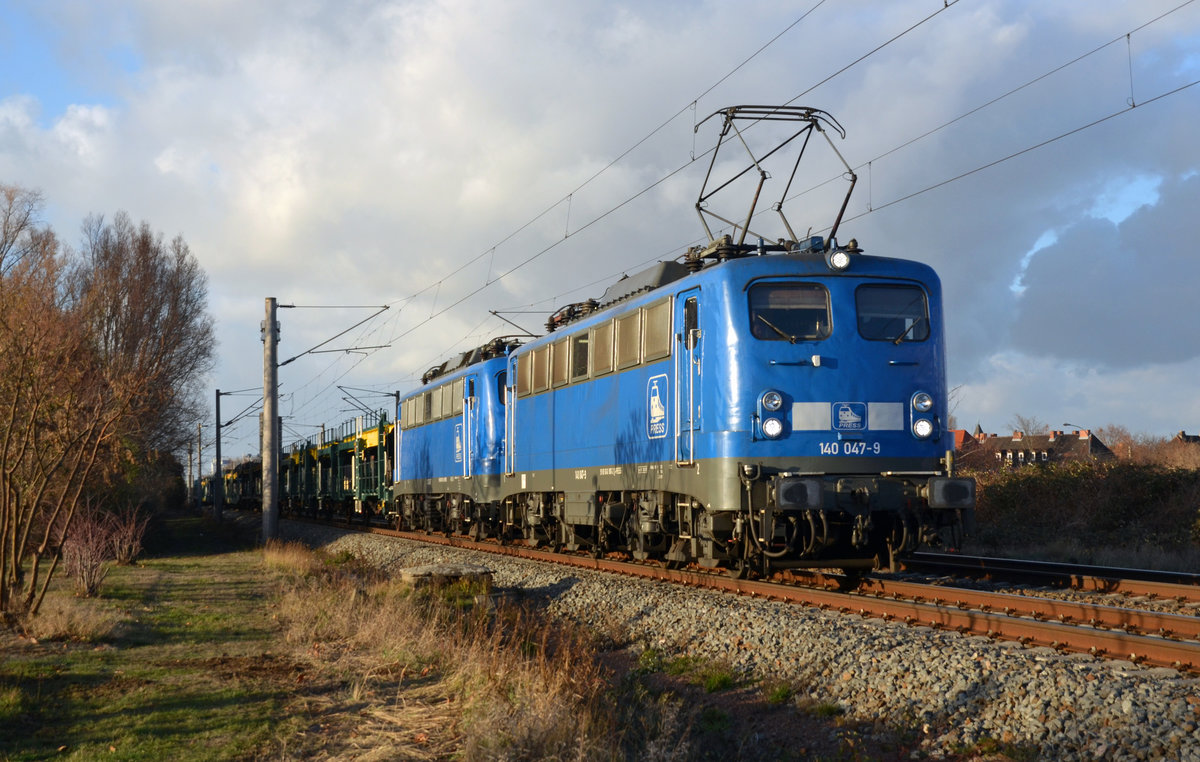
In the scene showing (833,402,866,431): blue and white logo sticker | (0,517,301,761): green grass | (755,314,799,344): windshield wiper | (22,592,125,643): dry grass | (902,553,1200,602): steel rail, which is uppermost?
(755,314,799,344): windshield wiper

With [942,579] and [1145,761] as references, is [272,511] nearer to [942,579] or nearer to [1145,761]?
[942,579]

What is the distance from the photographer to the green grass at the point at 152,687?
270 inches

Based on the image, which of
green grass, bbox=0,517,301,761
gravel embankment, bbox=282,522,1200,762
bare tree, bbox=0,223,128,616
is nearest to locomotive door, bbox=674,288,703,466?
gravel embankment, bbox=282,522,1200,762

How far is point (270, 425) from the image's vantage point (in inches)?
1005

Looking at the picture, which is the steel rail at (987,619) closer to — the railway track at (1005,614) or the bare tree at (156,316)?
the railway track at (1005,614)

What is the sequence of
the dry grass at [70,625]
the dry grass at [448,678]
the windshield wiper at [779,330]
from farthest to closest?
the windshield wiper at [779,330] < the dry grass at [70,625] < the dry grass at [448,678]

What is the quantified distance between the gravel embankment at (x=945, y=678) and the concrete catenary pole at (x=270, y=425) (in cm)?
1652

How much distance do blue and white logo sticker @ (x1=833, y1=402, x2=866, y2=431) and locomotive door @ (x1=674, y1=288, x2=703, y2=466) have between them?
1.53m

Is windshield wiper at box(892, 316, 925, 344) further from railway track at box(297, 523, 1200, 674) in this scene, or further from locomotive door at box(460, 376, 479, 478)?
locomotive door at box(460, 376, 479, 478)

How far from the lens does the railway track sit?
7457 millimetres

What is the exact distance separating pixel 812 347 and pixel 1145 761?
617cm

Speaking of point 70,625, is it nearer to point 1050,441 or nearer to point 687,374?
point 687,374

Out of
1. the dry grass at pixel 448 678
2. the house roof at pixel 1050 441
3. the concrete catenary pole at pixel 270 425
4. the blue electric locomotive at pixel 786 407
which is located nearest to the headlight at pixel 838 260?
the blue electric locomotive at pixel 786 407

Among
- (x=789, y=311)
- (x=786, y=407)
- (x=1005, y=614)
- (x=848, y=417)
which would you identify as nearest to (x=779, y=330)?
(x=789, y=311)
